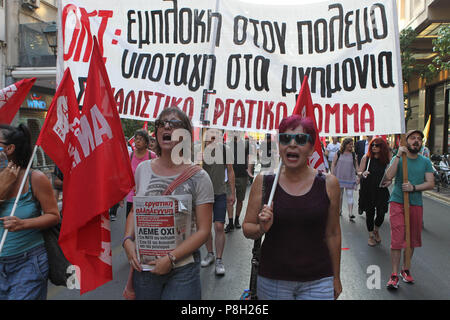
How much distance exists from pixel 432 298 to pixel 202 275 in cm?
264

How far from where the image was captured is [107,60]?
4.19 metres

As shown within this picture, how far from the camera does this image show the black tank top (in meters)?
2.32

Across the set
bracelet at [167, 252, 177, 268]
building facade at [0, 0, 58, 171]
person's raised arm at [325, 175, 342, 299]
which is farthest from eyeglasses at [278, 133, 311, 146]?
building facade at [0, 0, 58, 171]

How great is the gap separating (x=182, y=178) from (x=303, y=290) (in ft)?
3.31

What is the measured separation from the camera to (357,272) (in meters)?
5.01

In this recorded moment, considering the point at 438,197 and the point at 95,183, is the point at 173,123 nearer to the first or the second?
the point at 95,183

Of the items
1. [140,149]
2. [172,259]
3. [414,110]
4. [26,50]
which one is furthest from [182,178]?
[414,110]

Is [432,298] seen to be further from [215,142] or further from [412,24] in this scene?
[412,24]

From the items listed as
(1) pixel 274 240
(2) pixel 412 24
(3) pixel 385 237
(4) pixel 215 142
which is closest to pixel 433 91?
(2) pixel 412 24

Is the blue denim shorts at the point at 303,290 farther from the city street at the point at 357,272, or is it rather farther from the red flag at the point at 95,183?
the city street at the point at 357,272

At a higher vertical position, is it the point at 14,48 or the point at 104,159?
the point at 14,48

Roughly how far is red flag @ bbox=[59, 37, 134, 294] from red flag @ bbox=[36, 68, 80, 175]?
21cm

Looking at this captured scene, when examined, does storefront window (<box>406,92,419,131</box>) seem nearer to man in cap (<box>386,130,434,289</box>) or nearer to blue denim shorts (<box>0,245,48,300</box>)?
man in cap (<box>386,130,434,289</box>)
